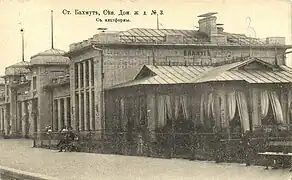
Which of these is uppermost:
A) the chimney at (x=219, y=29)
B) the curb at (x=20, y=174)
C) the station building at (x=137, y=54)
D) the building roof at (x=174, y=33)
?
the chimney at (x=219, y=29)

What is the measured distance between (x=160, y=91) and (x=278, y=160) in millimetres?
8155

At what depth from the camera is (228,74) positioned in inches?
756

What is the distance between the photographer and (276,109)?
19.9 m

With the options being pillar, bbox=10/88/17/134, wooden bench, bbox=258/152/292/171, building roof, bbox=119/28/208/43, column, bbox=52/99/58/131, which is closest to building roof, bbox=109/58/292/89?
building roof, bbox=119/28/208/43

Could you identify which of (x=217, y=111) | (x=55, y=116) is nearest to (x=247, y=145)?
(x=217, y=111)

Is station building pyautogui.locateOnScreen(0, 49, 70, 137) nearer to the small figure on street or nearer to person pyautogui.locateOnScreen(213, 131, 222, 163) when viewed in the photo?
the small figure on street

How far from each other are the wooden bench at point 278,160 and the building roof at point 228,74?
19.0ft

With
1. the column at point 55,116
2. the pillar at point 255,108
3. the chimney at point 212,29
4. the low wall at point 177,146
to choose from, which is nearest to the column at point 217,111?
the pillar at point 255,108

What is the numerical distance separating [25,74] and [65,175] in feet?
89.5

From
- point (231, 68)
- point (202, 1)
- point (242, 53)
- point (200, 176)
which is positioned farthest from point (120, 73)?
point (200, 176)

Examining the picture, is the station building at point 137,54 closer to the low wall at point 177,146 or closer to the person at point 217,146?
the low wall at point 177,146

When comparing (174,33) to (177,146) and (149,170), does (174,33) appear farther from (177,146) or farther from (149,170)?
(149,170)

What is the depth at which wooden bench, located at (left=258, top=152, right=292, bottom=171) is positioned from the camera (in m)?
12.8

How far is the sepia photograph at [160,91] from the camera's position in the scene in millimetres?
13320
